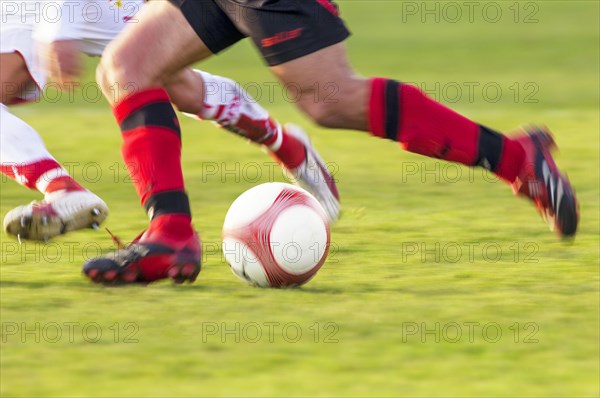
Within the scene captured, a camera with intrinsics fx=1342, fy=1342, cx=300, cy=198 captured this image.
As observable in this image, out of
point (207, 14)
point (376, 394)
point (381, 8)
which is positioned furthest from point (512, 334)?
point (381, 8)

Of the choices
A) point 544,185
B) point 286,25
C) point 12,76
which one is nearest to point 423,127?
point 544,185

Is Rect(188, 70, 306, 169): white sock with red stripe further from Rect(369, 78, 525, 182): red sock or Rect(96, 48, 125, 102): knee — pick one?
Rect(369, 78, 525, 182): red sock

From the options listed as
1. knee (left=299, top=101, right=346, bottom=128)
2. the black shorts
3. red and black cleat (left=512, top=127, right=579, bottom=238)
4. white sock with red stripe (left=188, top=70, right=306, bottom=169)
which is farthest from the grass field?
the black shorts

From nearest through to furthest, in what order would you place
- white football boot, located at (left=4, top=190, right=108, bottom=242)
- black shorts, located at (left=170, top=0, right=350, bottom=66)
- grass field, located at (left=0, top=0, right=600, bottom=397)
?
grass field, located at (left=0, top=0, right=600, bottom=397), black shorts, located at (left=170, top=0, right=350, bottom=66), white football boot, located at (left=4, top=190, right=108, bottom=242)

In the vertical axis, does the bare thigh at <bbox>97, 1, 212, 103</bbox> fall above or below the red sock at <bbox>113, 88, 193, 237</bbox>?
above

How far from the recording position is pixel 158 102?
4484mm

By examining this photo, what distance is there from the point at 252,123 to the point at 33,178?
1040mm

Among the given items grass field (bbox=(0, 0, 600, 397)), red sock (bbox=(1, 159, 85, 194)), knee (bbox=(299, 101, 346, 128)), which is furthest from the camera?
red sock (bbox=(1, 159, 85, 194))

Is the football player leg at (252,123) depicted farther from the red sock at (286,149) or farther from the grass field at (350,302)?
the grass field at (350,302)

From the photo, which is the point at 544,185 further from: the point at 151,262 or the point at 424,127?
the point at 151,262

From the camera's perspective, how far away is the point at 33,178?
4.78 m

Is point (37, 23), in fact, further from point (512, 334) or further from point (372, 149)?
point (372, 149)

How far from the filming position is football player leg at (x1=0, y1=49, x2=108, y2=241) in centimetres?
452

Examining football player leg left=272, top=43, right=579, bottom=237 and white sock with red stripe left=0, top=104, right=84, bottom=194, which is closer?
football player leg left=272, top=43, right=579, bottom=237
